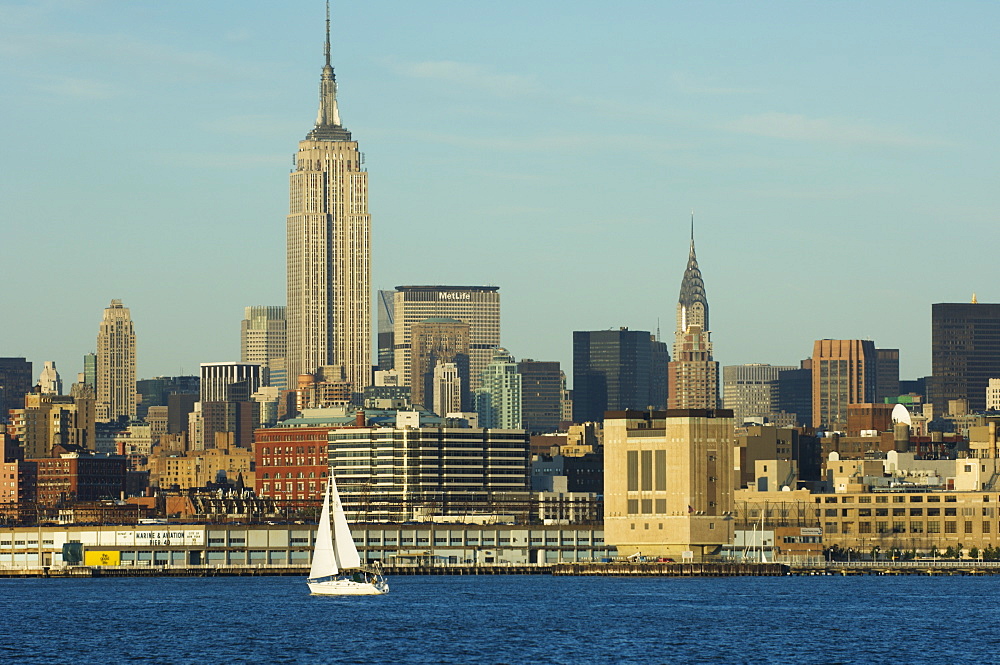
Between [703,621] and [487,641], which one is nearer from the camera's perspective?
[487,641]

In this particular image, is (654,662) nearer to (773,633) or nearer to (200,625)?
(773,633)

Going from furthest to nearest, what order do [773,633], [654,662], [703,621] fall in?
1. [703,621]
2. [773,633]
3. [654,662]

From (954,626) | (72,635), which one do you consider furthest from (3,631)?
(954,626)

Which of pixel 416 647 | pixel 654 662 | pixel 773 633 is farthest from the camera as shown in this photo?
pixel 773 633

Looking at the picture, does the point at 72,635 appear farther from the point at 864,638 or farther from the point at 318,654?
the point at 864,638

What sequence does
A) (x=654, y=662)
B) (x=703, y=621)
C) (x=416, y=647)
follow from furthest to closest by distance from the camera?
(x=703, y=621) < (x=416, y=647) < (x=654, y=662)

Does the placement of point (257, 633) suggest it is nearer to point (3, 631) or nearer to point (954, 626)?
point (3, 631)

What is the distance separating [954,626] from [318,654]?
56531 millimetres

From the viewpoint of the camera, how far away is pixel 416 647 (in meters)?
174

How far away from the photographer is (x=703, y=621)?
654 ft

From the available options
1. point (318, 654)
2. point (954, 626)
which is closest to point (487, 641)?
point (318, 654)

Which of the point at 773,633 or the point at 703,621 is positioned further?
the point at 703,621


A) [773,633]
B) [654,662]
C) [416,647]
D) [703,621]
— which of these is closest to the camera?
[654,662]

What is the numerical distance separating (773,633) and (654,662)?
26613 mm
